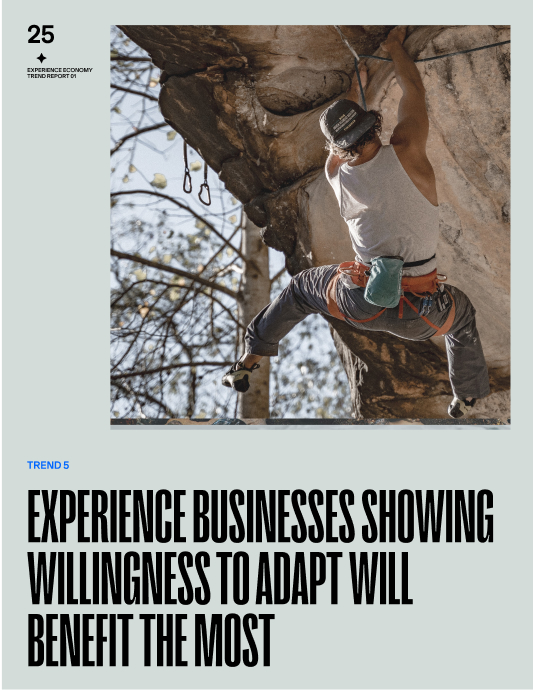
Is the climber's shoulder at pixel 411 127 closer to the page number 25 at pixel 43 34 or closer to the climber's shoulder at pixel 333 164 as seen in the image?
the climber's shoulder at pixel 333 164

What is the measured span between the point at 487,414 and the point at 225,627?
2522mm

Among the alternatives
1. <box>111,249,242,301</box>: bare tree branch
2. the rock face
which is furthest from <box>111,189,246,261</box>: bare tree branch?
the rock face

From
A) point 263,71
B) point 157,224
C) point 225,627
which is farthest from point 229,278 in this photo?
point 225,627

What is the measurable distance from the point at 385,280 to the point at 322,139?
136 centimetres

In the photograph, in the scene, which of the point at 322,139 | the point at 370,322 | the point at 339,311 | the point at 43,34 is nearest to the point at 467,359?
the point at 370,322

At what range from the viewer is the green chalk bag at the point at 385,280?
291cm

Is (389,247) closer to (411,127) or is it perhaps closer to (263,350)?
(411,127)

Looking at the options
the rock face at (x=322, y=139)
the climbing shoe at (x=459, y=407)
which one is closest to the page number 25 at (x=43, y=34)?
→ the rock face at (x=322, y=139)

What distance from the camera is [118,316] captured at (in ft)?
22.0

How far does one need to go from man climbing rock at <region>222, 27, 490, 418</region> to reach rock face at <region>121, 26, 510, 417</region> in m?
0.23

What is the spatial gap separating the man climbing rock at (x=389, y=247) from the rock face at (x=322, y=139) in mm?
234

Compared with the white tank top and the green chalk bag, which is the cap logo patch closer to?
the white tank top

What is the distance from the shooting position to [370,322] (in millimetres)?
3230

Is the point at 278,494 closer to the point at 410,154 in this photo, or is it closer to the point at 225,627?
the point at 225,627
